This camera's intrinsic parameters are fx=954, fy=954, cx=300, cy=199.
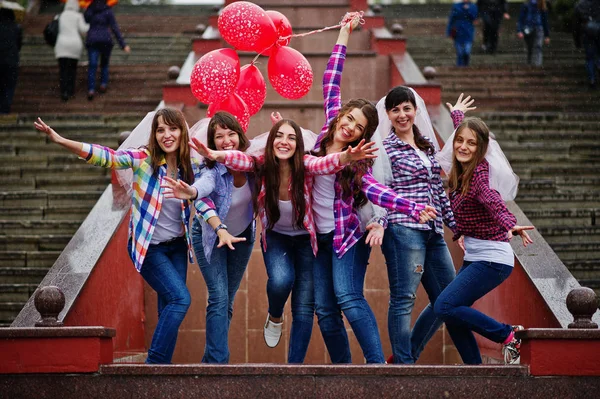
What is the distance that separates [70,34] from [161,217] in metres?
8.96

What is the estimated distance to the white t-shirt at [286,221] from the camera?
242 inches

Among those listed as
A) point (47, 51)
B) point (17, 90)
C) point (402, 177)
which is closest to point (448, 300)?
point (402, 177)

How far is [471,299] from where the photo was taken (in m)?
6.21

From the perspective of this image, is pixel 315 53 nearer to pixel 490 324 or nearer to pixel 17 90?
pixel 17 90

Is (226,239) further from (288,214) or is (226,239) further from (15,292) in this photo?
(15,292)

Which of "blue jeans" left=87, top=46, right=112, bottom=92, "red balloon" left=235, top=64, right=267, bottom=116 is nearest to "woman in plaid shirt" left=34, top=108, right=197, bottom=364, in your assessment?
"red balloon" left=235, top=64, right=267, bottom=116

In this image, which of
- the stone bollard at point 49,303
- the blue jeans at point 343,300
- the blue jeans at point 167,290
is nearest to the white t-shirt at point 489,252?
the blue jeans at point 343,300

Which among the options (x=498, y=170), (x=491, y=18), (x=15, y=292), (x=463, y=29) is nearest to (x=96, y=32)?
(x=463, y=29)

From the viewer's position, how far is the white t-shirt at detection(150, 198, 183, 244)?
6273mm

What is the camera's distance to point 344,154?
589cm

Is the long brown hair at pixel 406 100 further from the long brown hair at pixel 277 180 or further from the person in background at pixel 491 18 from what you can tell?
the person in background at pixel 491 18

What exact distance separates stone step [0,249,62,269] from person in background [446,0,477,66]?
895 cm

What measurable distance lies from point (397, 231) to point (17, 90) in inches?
421

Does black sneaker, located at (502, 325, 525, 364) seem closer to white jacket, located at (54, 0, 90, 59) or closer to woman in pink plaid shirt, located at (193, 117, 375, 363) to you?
woman in pink plaid shirt, located at (193, 117, 375, 363)
